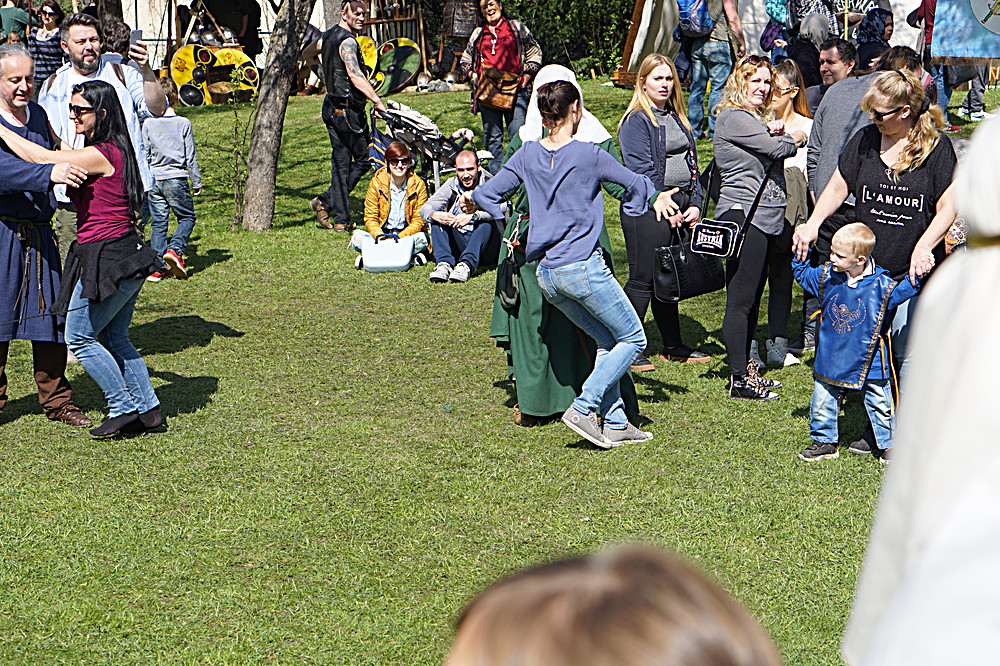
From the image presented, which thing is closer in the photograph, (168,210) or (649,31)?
(168,210)

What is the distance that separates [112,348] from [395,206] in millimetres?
5306

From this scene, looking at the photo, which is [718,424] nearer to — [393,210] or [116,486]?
[116,486]

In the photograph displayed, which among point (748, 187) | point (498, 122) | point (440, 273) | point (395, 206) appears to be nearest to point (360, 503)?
point (748, 187)

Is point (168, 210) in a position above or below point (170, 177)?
below

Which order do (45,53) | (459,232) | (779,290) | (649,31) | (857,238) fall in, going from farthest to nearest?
1. (649,31)
2. (45,53)
3. (459,232)
4. (779,290)
5. (857,238)

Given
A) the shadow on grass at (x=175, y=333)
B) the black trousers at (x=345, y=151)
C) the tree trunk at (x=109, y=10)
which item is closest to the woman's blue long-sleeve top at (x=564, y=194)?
the shadow on grass at (x=175, y=333)

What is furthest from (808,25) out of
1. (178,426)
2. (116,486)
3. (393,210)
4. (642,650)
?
(642,650)

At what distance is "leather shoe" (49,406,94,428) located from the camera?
6664mm

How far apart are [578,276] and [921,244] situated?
5.36ft

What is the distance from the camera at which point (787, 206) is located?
7.15m

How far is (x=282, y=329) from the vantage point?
8.97 meters

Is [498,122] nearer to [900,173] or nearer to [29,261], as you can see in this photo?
[29,261]

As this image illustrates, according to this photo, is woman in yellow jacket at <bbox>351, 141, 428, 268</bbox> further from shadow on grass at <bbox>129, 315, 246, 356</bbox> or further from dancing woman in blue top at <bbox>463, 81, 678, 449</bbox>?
dancing woman in blue top at <bbox>463, 81, 678, 449</bbox>

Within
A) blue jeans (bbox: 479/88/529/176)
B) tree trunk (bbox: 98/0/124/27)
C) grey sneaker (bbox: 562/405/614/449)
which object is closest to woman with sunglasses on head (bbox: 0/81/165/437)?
grey sneaker (bbox: 562/405/614/449)
